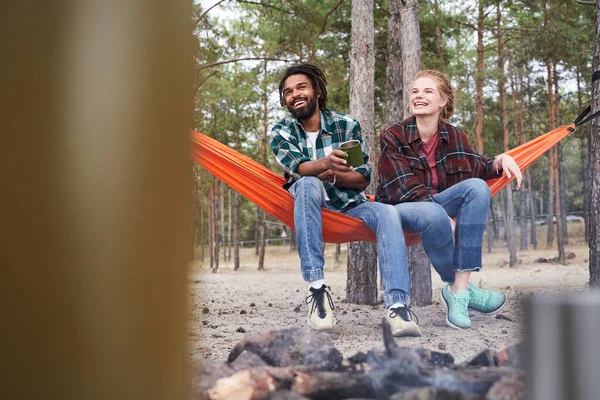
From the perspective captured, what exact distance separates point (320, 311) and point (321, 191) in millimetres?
447

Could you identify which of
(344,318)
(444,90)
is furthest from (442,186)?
(344,318)

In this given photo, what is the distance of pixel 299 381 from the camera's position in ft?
4.60

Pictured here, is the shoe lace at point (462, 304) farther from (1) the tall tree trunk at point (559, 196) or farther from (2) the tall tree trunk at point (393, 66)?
(1) the tall tree trunk at point (559, 196)

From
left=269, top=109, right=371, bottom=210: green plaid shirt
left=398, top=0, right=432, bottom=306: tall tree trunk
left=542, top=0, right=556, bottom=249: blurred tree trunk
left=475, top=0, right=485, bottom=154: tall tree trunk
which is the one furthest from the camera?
left=542, top=0, right=556, bottom=249: blurred tree trunk

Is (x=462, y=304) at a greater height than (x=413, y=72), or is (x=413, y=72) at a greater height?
(x=413, y=72)

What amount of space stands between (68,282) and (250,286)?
242 inches

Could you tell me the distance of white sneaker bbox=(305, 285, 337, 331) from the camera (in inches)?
84.1

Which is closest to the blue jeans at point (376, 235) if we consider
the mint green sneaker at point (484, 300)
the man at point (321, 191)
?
the man at point (321, 191)

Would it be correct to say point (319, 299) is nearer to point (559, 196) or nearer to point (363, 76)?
point (363, 76)

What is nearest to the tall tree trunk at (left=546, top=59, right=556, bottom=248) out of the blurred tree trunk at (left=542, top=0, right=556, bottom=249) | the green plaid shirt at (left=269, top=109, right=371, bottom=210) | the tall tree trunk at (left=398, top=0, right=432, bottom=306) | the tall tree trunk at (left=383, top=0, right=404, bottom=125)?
the blurred tree trunk at (left=542, top=0, right=556, bottom=249)

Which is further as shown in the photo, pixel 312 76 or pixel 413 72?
pixel 413 72

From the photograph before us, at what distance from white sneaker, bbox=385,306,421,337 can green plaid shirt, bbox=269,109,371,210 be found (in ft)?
→ 1.55

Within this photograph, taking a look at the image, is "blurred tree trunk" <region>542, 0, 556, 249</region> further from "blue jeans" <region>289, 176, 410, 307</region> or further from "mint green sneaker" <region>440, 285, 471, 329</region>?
"blue jeans" <region>289, 176, 410, 307</region>

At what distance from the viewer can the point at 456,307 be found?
2.40 metres
